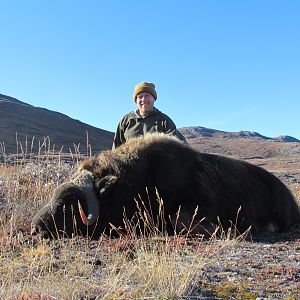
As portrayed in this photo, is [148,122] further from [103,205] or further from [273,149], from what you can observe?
[273,149]

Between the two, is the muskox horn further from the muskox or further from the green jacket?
the green jacket

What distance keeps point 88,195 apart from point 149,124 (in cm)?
230

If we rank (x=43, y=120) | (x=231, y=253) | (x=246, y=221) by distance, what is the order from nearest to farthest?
(x=231, y=253), (x=246, y=221), (x=43, y=120)

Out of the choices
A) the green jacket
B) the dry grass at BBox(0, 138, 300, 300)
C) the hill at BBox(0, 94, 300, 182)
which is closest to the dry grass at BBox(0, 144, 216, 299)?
the dry grass at BBox(0, 138, 300, 300)

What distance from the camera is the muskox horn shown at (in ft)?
20.0

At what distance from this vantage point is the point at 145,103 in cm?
811

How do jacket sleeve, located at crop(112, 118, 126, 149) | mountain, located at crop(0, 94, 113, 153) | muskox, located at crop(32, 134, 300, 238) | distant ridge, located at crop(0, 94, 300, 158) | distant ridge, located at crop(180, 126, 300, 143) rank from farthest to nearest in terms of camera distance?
distant ridge, located at crop(180, 126, 300, 143), mountain, located at crop(0, 94, 113, 153), distant ridge, located at crop(0, 94, 300, 158), jacket sleeve, located at crop(112, 118, 126, 149), muskox, located at crop(32, 134, 300, 238)

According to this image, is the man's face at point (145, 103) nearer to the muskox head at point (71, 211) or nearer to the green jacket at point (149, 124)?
the green jacket at point (149, 124)

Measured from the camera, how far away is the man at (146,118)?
8102 millimetres

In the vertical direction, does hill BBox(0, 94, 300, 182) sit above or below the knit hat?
above

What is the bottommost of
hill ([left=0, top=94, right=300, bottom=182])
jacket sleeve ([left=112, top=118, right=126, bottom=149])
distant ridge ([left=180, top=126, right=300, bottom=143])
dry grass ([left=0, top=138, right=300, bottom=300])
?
dry grass ([left=0, top=138, right=300, bottom=300])

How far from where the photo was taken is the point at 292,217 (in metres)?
7.32

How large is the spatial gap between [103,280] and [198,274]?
2.21ft

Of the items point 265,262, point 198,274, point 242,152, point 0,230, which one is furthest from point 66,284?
point 242,152
